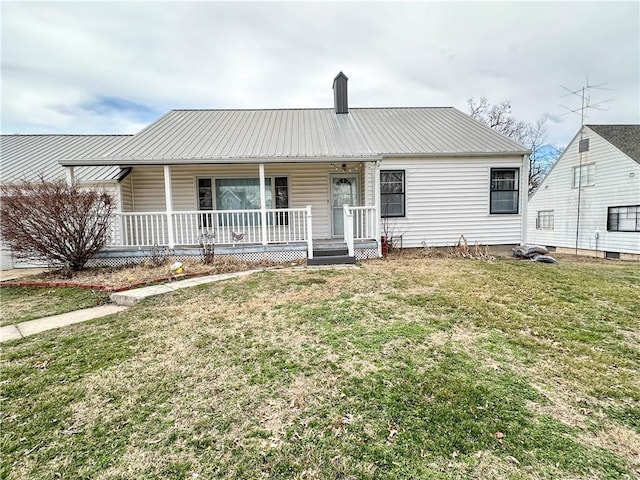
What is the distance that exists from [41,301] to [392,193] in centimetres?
928

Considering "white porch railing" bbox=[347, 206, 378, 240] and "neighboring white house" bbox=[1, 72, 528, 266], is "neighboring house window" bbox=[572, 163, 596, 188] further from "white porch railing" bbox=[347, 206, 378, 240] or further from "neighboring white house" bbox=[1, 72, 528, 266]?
"white porch railing" bbox=[347, 206, 378, 240]

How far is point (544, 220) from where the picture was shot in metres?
18.7

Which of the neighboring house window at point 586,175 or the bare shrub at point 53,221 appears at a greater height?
the neighboring house window at point 586,175

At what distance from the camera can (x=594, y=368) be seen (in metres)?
2.91

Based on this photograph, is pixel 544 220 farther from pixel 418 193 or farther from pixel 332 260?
pixel 332 260

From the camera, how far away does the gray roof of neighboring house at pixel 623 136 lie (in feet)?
45.3

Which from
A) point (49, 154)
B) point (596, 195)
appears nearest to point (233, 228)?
point (49, 154)

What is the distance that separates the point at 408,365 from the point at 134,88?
65.0 ft

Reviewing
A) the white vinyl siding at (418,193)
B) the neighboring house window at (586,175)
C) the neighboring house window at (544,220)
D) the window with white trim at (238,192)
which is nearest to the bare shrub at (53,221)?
the white vinyl siding at (418,193)

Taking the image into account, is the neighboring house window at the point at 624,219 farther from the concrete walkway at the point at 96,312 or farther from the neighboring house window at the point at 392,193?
the concrete walkway at the point at 96,312

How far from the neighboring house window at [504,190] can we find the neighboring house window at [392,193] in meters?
3.14

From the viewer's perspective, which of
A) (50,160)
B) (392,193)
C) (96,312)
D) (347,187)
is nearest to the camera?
(96,312)

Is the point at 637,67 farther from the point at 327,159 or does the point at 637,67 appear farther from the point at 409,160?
the point at 327,159

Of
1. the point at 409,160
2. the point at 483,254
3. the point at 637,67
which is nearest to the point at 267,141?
the point at 409,160
